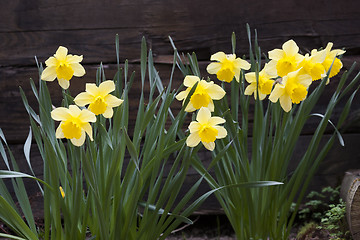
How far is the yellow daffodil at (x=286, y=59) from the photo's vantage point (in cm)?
115

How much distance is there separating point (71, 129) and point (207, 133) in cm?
29

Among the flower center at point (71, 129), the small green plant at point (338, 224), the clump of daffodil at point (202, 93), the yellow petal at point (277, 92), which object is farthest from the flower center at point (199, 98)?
the small green plant at point (338, 224)

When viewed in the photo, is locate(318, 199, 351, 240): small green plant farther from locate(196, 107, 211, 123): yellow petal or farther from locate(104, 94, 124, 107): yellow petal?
locate(104, 94, 124, 107): yellow petal

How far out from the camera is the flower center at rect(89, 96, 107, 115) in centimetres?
101

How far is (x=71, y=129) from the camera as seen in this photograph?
3.16 feet

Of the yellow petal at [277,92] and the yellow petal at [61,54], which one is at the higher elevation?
the yellow petal at [61,54]

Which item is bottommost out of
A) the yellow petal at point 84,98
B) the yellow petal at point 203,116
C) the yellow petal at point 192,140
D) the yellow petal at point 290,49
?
the yellow petal at point 192,140

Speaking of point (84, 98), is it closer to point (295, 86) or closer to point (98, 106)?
point (98, 106)

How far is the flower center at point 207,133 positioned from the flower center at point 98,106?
0.22 m

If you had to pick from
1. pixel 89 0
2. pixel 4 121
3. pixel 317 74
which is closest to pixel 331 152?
pixel 317 74

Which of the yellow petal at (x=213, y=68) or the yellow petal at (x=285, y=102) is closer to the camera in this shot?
the yellow petal at (x=285, y=102)

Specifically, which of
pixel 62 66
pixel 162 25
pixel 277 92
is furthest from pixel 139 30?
pixel 277 92

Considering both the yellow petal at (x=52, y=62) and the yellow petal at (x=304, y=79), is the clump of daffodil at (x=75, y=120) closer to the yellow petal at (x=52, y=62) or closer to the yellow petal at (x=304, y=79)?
the yellow petal at (x=52, y=62)

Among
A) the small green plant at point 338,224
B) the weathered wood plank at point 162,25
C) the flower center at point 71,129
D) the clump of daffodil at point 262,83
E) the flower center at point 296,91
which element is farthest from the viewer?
the weathered wood plank at point 162,25
